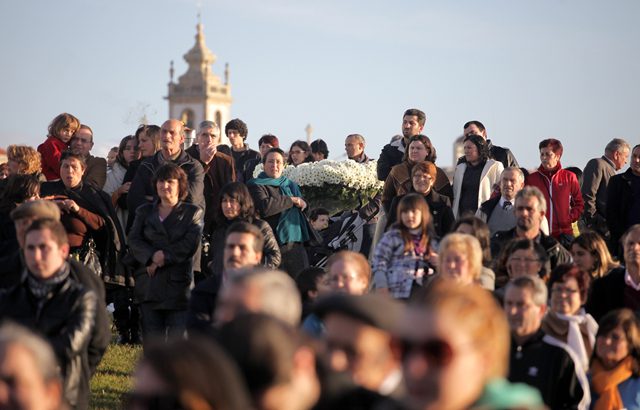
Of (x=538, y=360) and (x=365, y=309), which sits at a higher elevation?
(x=365, y=309)

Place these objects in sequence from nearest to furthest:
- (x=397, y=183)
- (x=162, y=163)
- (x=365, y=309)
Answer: (x=365, y=309)
(x=162, y=163)
(x=397, y=183)

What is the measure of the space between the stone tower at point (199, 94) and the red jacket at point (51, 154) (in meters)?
135

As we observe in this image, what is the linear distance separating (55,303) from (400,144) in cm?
697

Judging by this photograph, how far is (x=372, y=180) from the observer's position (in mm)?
15469

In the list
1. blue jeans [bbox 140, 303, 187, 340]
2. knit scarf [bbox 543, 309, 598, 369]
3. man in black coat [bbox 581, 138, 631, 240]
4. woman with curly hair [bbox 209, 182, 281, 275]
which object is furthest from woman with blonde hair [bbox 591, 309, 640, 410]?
man in black coat [bbox 581, 138, 631, 240]

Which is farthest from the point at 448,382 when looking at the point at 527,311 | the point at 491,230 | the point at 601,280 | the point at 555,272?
the point at 491,230

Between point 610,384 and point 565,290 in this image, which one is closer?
point 610,384

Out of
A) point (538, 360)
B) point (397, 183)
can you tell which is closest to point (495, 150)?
point (397, 183)

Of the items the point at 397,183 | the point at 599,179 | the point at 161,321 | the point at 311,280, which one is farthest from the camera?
the point at 599,179

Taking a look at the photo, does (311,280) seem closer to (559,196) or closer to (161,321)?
(161,321)

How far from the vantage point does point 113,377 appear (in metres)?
12.4

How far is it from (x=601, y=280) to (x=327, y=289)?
299 cm

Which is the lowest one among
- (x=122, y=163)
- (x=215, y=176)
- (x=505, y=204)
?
(x=505, y=204)

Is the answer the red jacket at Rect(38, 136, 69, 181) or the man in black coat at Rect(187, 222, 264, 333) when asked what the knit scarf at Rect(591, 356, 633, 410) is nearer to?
the man in black coat at Rect(187, 222, 264, 333)
